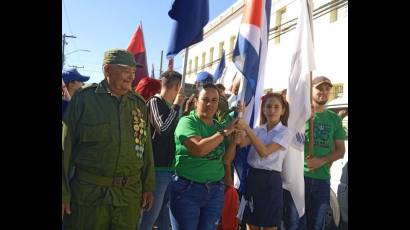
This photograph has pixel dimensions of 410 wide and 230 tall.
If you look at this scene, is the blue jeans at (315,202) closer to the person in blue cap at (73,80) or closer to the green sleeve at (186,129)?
the green sleeve at (186,129)

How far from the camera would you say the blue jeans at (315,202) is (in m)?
3.91

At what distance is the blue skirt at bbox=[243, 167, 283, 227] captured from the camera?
3607 millimetres

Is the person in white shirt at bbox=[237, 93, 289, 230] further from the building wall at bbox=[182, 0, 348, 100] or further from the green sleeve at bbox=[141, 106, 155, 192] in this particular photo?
the building wall at bbox=[182, 0, 348, 100]

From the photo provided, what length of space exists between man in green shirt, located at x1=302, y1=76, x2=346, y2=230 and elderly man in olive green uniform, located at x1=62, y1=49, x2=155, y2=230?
181 cm

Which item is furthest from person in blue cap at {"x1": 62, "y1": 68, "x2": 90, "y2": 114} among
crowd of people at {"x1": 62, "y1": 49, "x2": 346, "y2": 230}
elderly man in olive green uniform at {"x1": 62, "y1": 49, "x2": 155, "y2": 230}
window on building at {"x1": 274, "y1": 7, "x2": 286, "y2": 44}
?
window on building at {"x1": 274, "y1": 7, "x2": 286, "y2": 44}

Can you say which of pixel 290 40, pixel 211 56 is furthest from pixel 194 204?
pixel 211 56

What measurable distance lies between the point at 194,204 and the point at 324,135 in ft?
5.37

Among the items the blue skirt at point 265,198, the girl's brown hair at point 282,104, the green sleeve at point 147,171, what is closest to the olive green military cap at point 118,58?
the green sleeve at point 147,171

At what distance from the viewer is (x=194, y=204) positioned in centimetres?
305

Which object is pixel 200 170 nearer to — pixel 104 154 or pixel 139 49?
pixel 104 154
